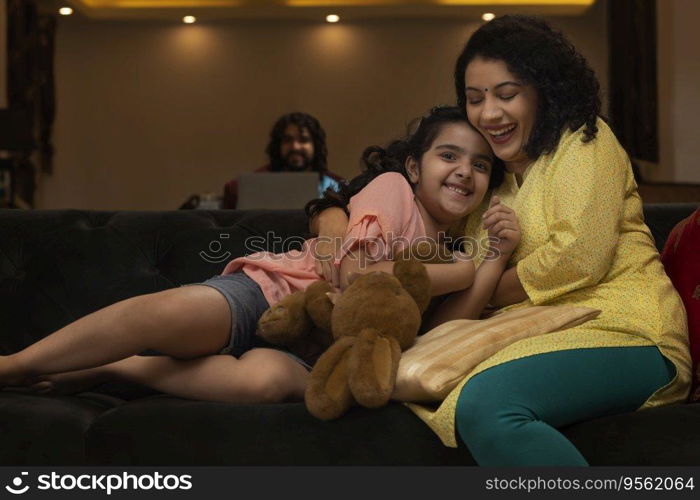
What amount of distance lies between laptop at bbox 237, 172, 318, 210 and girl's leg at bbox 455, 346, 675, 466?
7.56ft

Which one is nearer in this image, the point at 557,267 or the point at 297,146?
the point at 557,267

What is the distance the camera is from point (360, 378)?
155 cm

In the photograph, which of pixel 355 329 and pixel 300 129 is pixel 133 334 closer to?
pixel 355 329

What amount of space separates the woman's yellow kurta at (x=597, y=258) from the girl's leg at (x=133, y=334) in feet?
1.82

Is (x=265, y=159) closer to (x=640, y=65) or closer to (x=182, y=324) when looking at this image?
(x=640, y=65)

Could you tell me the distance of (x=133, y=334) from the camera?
177 cm

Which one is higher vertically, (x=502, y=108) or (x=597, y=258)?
(x=502, y=108)

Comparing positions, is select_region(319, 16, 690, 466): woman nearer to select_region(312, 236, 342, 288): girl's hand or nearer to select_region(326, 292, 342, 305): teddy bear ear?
select_region(312, 236, 342, 288): girl's hand

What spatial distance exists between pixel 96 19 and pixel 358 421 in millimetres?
7514

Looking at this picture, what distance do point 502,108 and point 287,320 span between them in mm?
564

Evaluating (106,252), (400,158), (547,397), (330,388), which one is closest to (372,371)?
(330,388)

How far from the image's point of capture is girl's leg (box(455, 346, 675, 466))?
1472 mm

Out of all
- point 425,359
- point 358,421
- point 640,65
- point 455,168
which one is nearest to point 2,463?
point 358,421

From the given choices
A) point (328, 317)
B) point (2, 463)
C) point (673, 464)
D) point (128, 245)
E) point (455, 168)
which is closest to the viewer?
point (673, 464)
